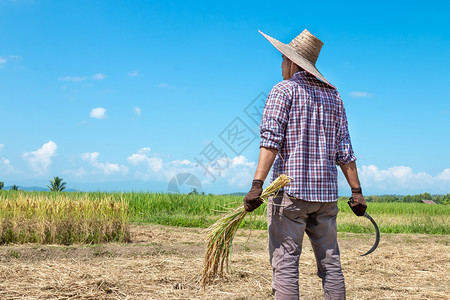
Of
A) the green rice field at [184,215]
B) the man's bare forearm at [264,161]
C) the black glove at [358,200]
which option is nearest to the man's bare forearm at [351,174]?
the black glove at [358,200]

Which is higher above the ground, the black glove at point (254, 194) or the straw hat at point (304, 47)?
the straw hat at point (304, 47)

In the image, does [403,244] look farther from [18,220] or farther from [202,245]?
[18,220]

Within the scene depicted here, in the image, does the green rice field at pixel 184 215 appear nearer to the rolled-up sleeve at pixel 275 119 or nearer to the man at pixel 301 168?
the man at pixel 301 168

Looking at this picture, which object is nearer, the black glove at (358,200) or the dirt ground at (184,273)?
the black glove at (358,200)

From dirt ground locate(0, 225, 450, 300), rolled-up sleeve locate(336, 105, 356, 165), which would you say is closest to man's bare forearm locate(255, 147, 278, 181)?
rolled-up sleeve locate(336, 105, 356, 165)

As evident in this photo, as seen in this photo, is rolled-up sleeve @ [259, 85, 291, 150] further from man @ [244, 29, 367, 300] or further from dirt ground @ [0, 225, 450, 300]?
dirt ground @ [0, 225, 450, 300]

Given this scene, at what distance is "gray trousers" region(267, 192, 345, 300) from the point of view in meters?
2.54

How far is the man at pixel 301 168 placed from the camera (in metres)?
2.54

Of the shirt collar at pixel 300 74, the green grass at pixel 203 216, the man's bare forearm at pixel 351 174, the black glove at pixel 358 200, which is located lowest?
the green grass at pixel 203 216

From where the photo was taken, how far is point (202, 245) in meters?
6.23

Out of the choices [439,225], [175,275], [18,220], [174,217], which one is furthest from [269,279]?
[439,225]

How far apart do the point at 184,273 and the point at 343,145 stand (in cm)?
256

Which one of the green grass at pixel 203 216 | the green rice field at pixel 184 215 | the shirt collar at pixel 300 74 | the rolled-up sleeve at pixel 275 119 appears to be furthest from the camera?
the green grass at pixel 203 216

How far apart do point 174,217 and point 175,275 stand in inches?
232
